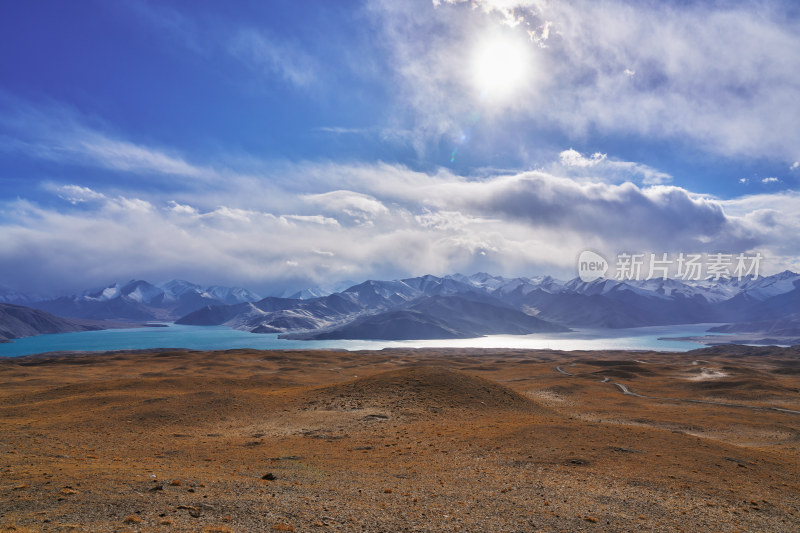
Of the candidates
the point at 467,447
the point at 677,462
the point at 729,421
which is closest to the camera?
the point at 677,462

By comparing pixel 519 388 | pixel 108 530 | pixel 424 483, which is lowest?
pixel 519 388

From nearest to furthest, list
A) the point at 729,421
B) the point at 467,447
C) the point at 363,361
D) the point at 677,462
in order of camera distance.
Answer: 1. the point at 677,462
2. the point at 467,447
3. the point at 729,421
4. the point at 363,361

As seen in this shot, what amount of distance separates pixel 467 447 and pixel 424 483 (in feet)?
26.4

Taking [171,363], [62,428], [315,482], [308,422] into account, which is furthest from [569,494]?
[171,363]

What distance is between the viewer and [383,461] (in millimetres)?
24391

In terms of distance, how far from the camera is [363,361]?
444ft

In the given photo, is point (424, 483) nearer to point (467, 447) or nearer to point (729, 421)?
point (467, 447)

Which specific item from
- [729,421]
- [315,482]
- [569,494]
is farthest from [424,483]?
[729,421]

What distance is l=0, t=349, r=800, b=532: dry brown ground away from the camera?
14797 mm

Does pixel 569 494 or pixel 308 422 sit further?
pixel 308 422

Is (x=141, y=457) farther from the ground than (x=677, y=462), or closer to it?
closer to it

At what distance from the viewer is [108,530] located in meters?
12.0

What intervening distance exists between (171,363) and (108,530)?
113950 millimetres

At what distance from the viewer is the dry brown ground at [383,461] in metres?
14.8
